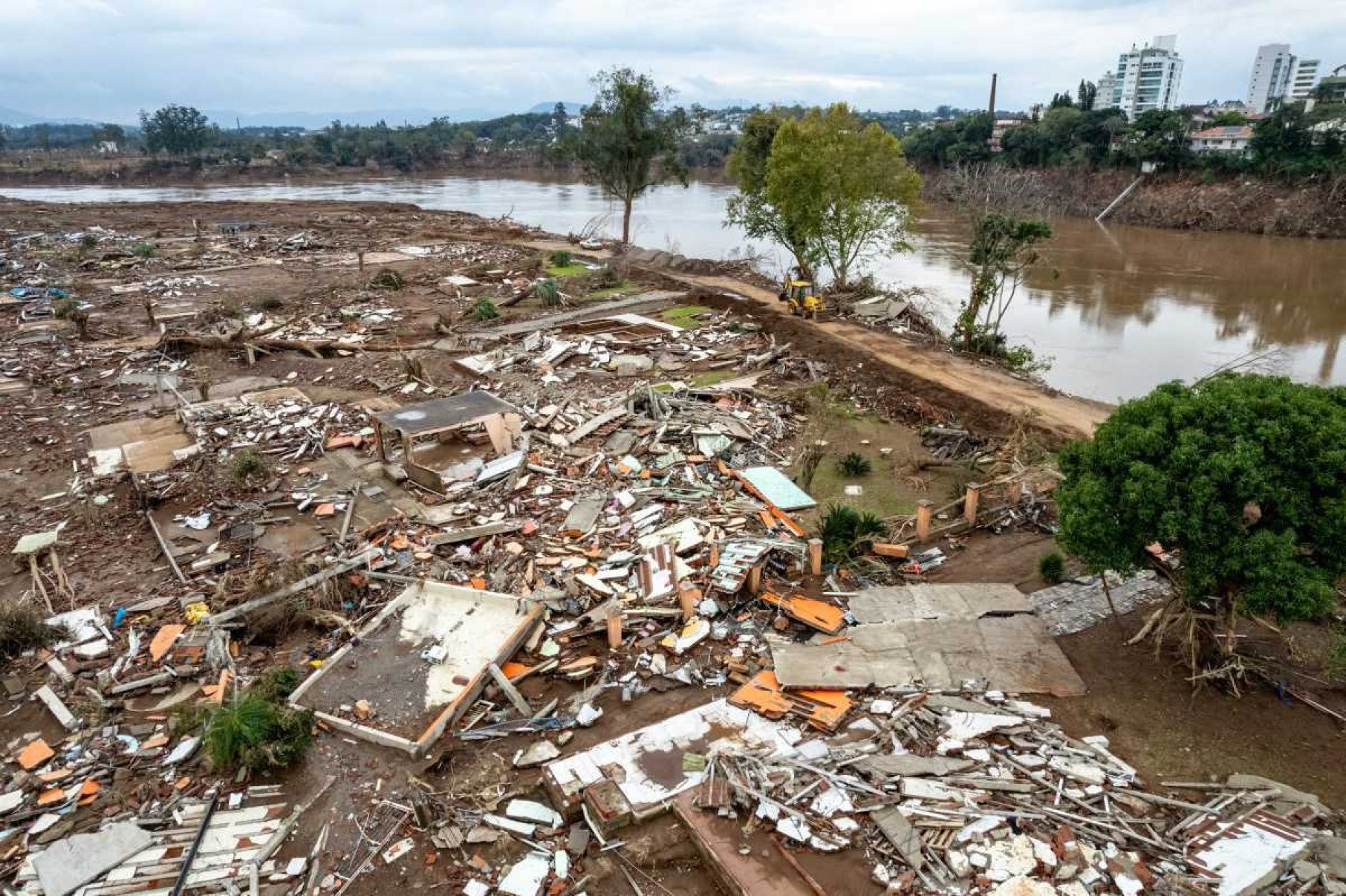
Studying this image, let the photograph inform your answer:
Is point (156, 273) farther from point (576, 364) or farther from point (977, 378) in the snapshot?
point (977, 378)

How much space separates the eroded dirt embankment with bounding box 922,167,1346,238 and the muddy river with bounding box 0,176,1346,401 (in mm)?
1615

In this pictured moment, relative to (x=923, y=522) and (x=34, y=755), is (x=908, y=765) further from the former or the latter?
(x=34, y=755)

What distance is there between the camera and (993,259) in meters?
18.4

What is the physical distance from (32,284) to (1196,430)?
31704 mm

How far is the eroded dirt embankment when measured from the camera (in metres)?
41.5

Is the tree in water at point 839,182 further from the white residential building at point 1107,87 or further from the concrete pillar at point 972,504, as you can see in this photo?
the white residential building at point 1107,87

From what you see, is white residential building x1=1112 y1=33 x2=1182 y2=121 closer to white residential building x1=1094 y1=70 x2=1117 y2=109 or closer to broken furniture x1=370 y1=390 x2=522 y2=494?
white residential building x1=1094 y1=70 x2=1117 y2=109

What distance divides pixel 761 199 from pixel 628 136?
7.65 meters

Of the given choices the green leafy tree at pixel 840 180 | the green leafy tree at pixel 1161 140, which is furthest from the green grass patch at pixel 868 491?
the green leafy tree at pixel 1161 140

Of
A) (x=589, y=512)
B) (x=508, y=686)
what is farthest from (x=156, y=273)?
(x=508, y=686)

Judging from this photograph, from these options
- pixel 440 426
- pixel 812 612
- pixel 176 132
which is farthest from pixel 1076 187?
pixel 176 132

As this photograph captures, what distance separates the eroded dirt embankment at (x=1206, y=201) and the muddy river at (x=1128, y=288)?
1615 millimetres

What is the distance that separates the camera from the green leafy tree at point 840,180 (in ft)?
71.8

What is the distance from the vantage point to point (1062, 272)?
32594 millimetres
